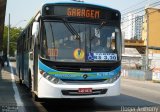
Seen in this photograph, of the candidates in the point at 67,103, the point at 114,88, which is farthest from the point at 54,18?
the point at 67,103

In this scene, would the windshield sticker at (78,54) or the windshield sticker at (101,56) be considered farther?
the windshield sticker at (101,56)

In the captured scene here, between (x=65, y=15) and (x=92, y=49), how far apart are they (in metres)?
1.30

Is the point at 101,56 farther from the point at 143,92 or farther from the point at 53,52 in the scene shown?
the point at 143,92

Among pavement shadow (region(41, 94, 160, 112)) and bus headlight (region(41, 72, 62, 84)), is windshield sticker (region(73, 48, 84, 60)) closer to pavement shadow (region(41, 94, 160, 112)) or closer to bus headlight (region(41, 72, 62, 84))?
bus headlight (region(41, 72, 62, 84))

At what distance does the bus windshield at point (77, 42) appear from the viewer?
36.8 feet

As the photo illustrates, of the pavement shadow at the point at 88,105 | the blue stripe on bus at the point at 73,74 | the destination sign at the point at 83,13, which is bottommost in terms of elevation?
the pavement shadow at the point at 88,105

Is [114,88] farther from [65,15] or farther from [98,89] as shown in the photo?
[65,15]

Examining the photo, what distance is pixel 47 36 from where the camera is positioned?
11328 millimetres

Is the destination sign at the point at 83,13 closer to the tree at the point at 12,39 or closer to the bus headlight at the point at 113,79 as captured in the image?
the bus headlight at the point at 113,79

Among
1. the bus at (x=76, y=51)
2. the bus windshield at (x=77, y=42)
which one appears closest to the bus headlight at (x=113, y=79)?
the bus at (x=76, y=51)

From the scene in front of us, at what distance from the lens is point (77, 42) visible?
11406 millimetres

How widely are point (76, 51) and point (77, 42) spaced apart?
0.93ft

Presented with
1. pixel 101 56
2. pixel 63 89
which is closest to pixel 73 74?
pixel 63 89

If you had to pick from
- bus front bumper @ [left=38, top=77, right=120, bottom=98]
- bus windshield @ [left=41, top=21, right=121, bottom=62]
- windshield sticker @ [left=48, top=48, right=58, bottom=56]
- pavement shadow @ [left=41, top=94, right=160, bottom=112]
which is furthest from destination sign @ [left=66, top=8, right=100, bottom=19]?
pavement shadow @ [left=41, top=94, right=160, bottom=112]
